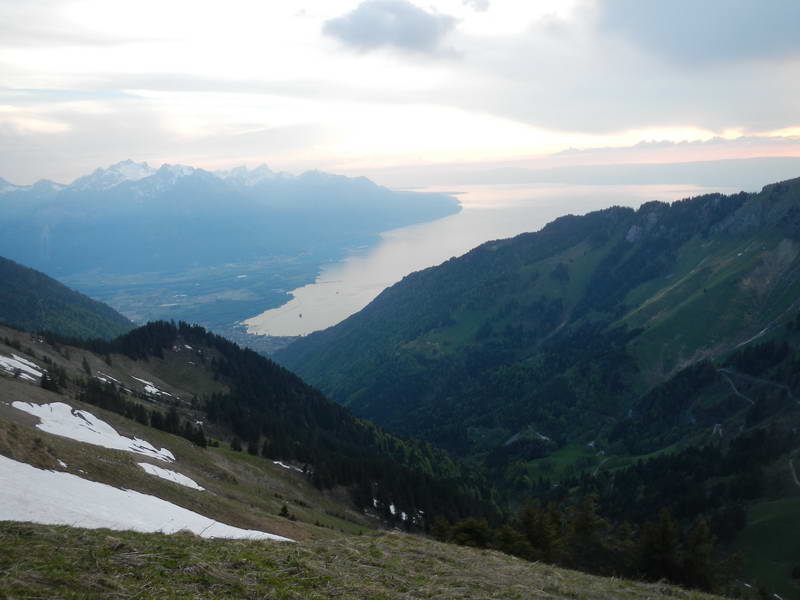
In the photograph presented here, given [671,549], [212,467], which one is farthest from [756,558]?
[212,467]

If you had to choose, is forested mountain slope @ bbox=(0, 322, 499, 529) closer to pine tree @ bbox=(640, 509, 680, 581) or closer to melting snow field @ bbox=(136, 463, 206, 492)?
melting snow field @ bbox=(136, 463, 206, 492)

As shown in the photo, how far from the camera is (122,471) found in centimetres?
3316

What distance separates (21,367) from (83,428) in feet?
94.0

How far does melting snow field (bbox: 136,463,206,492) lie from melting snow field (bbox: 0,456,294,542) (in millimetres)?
9606

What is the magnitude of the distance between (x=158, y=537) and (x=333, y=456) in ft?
217

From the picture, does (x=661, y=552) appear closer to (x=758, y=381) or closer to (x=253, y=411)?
(x=253, y=411)

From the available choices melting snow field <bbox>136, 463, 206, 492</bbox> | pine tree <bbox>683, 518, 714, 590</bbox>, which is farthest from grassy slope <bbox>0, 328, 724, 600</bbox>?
pine tree <bbox>683, 518, 714, 590</bbox>

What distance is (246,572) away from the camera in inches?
663

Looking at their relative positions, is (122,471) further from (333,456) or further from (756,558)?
(756,558)

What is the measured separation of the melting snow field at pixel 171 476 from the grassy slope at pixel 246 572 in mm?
20321

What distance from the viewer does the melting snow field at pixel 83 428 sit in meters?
44.7

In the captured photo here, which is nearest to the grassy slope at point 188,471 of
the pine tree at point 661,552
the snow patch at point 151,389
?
the snow patch at point 151,389

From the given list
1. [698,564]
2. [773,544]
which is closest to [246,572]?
[698,564]

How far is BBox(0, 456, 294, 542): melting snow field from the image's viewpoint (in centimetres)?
2214
